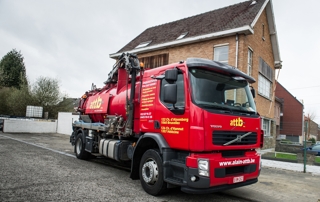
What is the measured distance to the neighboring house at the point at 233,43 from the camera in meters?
13.0

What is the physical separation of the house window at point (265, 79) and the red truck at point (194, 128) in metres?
10.5

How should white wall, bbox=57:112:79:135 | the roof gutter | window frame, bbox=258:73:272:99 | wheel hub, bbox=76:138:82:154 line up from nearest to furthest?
wheel hub, bbox=76:138:82:154 → the roof gutter → window frame, bbox=258:73:272:99 → white wall, bbox=57:112:79:135

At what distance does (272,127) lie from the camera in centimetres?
1766

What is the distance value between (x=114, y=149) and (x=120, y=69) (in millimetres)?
2470

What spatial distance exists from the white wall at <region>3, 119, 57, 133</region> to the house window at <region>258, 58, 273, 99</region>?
62.7 feet

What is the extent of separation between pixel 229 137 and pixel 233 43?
30.8ft

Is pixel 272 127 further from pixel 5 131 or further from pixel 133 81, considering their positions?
pixel 5 131

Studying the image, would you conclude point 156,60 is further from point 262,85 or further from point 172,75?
point 172,75

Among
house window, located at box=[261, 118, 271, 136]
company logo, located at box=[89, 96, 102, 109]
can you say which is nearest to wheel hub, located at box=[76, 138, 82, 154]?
company logo, located at box=[89, 96, 102, 109]

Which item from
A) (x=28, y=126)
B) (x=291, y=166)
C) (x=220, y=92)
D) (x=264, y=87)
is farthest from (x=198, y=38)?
(x=28, y=126)

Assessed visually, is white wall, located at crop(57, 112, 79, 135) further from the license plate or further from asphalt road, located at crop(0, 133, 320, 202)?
the license plate

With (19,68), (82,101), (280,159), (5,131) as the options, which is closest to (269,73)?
(280,159)

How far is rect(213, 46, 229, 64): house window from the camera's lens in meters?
13.3

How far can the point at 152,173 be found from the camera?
16.6 ft
